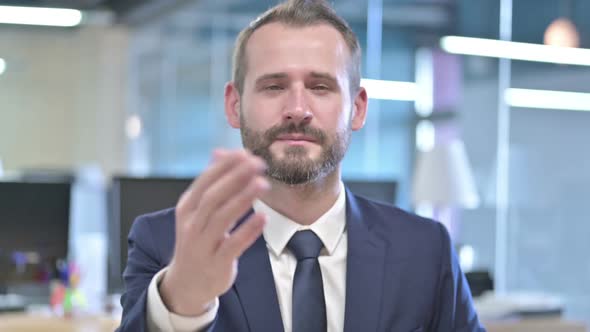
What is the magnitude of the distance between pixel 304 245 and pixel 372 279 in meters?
0.12

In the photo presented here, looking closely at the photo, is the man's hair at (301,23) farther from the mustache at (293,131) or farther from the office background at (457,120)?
the office background at (457,120)

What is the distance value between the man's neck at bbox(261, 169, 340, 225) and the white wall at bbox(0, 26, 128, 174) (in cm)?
921

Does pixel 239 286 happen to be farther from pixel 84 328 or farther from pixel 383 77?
pixel 383 77

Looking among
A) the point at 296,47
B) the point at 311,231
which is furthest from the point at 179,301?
the point at 296,47

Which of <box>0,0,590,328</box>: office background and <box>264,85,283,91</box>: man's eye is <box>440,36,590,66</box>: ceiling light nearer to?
<box>0,0,590,328</box>: office background

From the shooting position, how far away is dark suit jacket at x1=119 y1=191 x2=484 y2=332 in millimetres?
1340

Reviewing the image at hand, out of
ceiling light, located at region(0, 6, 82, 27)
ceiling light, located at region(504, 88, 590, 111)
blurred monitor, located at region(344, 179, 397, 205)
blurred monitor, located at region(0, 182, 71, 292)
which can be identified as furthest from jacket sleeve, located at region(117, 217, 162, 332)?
ceiling light, located at region(0, 6, 82, 27)

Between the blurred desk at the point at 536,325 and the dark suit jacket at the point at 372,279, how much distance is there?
1.64m

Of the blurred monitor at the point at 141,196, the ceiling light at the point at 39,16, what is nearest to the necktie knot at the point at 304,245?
the blurred monitor at the point at 141,196

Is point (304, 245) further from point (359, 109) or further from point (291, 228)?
point (359, 109)

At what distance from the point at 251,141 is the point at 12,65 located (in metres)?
9.61

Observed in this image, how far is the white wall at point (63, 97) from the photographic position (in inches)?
406

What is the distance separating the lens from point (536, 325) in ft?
9.98

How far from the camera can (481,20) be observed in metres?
4.78
